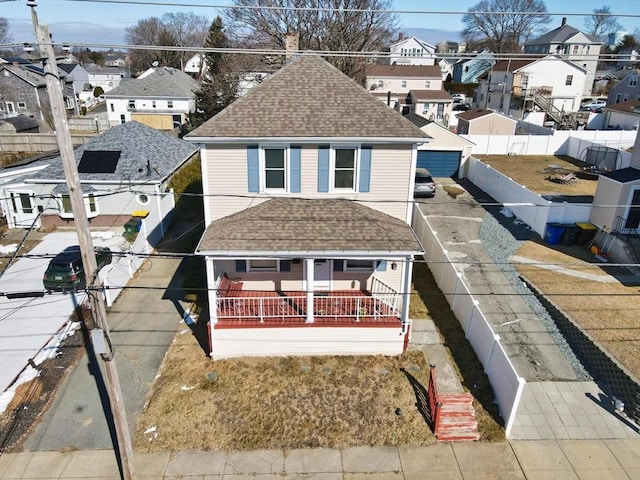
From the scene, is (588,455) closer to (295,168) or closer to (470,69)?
(295,168)

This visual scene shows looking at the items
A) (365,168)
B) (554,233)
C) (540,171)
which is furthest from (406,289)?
(540,171)

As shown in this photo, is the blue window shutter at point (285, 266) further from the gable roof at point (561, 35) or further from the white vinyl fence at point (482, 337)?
the gable roof at point (561, 35)

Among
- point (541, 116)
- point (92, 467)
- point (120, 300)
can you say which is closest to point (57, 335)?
point (120, 300)

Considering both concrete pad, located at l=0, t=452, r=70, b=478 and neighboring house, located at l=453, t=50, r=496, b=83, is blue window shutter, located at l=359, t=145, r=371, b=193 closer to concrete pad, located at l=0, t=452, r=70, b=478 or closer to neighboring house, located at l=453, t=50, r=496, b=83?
concrete pad, located at l=0, t=452, r=70, b=478

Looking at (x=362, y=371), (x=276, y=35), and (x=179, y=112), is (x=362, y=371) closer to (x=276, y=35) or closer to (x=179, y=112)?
(x=276, y=35)

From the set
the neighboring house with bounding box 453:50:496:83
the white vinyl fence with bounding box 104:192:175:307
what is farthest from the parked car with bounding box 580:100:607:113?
the white vinyl fence with bounding box 104:192:175:307

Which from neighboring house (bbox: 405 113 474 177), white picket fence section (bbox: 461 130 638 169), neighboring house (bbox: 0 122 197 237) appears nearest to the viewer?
neighboring house (bbox: 0 122 197 237)

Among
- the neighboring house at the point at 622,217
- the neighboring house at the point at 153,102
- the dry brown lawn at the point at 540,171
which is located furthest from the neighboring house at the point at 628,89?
the neighboring house at the point at 153,102

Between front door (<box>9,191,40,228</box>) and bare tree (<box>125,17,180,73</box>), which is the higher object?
bare tree (<box>125,17,180,73</box>)
